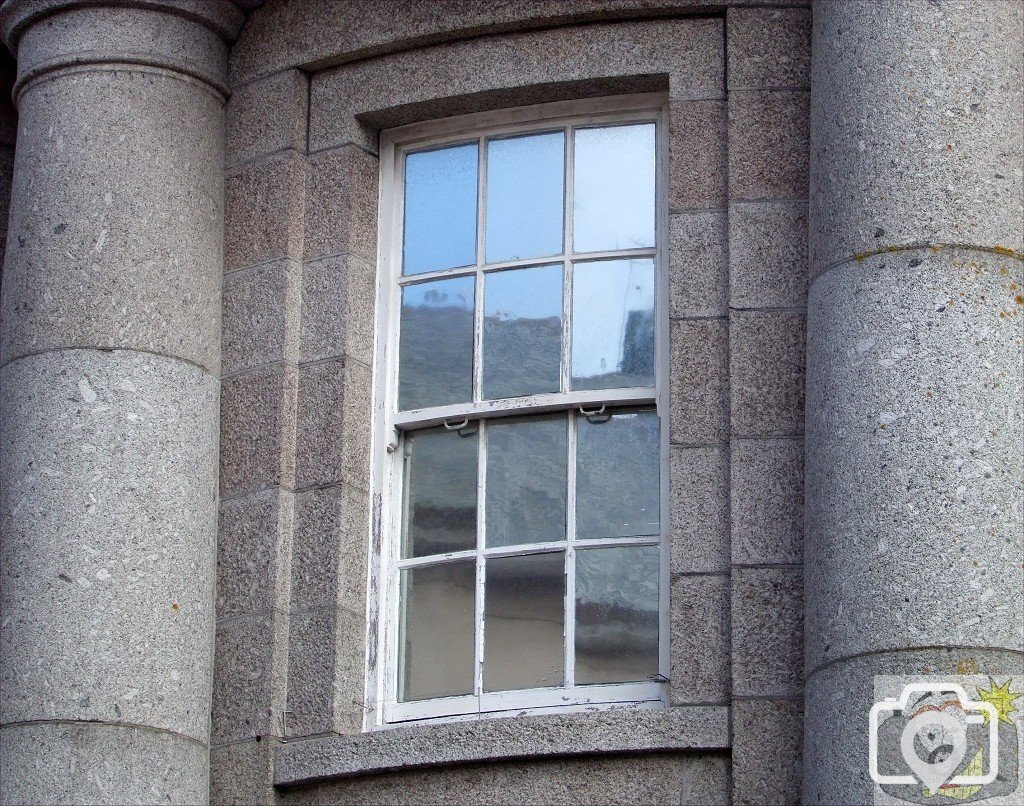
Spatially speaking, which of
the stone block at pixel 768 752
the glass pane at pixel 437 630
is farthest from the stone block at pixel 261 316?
the stone block at pixel 768 752

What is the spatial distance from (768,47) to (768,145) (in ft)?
1.33

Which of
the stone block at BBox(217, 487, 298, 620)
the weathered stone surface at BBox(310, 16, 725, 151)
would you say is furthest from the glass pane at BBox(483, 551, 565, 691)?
the weathered stone surface at BBox(310, 16, 725, 151)

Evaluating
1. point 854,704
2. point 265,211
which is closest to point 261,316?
point 265,211

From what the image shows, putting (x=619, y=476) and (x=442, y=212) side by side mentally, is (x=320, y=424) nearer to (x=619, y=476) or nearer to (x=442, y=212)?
(x=442, y=212)

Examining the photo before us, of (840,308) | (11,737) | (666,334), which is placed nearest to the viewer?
(840,308)

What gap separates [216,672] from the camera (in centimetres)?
782

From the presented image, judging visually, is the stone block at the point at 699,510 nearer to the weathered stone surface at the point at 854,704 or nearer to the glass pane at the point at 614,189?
the weathered stone surface at the point at 854,704

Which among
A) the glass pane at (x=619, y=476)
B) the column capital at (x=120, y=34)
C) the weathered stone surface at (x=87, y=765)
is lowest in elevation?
the weathered stone surface at (x=87, y=765)

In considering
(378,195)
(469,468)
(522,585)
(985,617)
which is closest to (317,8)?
(378,195)

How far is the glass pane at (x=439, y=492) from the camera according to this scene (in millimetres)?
7961

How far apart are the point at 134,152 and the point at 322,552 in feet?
5.62

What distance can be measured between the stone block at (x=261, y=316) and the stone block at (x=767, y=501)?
1.87 meters

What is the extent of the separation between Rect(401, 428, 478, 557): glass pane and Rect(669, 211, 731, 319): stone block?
98 centimetres

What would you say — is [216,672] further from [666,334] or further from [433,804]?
[666,334]
